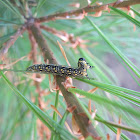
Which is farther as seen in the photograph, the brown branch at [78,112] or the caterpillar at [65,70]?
the caterpillar at [65,70]

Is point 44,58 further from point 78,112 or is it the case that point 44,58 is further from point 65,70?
point 78,112

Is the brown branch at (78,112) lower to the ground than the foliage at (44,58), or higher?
lower

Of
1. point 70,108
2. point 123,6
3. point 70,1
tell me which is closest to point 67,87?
point 70,108

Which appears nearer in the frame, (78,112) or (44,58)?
(78,112)

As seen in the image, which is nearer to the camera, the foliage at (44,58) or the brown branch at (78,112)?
the brown branch at (78,112)

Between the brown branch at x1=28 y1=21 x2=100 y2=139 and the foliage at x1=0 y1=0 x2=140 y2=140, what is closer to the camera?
the brown branch at x1=28 y1=21 x2=100 y2=139

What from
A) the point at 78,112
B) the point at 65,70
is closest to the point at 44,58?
the point at 65,70

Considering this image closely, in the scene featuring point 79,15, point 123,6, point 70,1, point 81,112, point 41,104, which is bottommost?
point 81,112

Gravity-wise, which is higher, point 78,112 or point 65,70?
point 65,70

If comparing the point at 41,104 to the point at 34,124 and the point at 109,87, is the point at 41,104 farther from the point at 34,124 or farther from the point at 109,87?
the point at 109,87

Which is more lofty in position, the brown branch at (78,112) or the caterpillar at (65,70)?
the caterpillar at (65,70)

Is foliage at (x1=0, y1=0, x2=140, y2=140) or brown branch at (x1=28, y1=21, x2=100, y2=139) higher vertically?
foliage at (x1=0, y1=0, x2=140, y2=140)
